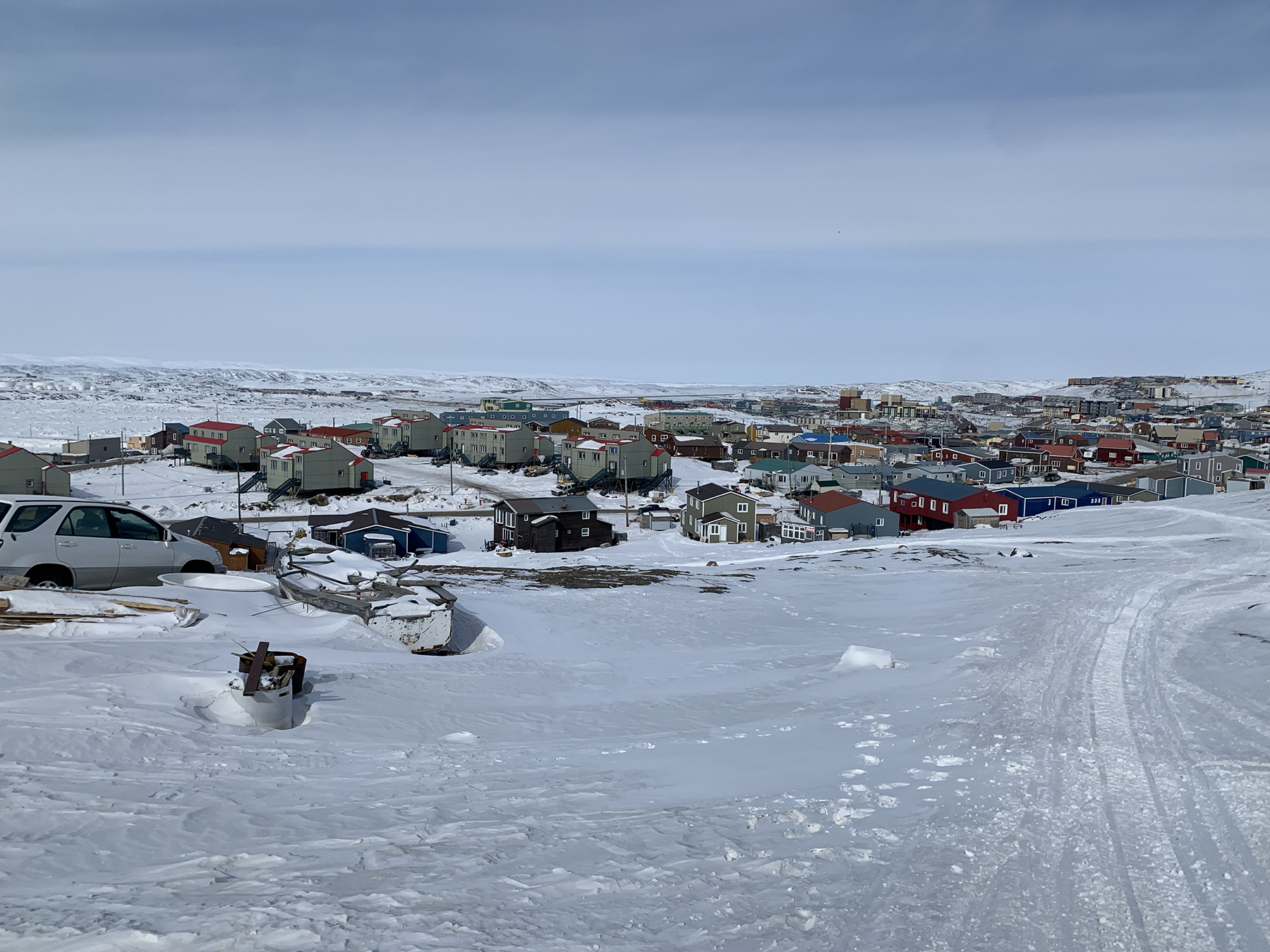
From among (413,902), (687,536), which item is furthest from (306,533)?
(413,902)

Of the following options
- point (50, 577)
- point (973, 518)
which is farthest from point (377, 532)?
point (973, 518)

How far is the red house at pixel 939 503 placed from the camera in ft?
125

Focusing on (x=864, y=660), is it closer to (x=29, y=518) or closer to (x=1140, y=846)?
(x=1140, y=846)

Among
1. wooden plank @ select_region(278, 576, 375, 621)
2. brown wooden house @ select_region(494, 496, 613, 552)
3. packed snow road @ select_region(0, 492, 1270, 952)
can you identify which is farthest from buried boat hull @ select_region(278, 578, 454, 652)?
brown wooden house @ select_region(494, 496, 613, 552)

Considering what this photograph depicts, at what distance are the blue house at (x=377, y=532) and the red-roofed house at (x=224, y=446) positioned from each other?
2472 centimetres

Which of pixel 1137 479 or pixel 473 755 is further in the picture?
pixel 1137 479

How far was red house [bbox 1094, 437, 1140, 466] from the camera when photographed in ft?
230

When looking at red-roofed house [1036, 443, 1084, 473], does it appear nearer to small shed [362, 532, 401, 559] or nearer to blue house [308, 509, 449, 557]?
blue house [308, 509, 449, 557]

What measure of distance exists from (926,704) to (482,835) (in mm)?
5104

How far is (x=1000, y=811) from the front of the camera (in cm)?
515

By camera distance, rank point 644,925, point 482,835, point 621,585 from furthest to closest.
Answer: point 621,585, point 482,835, point 644,925

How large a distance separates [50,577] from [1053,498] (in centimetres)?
4354

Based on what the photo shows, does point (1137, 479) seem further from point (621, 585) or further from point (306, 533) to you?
point (306, 533)

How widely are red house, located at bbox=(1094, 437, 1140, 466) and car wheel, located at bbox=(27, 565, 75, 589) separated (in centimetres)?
7672
